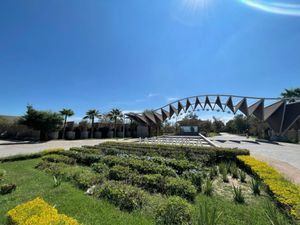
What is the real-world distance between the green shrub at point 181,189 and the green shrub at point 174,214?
122 centimetres

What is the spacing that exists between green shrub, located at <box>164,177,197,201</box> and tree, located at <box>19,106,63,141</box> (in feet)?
95.3

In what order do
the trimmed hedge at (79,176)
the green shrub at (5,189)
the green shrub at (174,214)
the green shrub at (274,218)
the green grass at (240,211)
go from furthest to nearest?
1. the trimmed hedge at (79,176)
2. the green shrub at (5,189)
3. the green grass at (240,211)
4. the green shrub at (174,214)
5. the green shrub at (274,218)

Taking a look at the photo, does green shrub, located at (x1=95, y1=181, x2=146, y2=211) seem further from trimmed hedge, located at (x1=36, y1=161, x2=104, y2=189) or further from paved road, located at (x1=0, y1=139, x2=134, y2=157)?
paved road, located at (x1=0, y1=139, x2=134, y2=157)

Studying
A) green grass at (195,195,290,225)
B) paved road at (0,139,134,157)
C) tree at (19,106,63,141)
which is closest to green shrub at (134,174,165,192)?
green grass at (195,195,290,225)

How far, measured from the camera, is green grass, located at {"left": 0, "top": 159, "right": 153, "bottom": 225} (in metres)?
4.09

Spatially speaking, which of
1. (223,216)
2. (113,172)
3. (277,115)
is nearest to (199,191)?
(223,216)

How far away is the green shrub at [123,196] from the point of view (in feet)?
15.6

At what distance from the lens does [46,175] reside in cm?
791

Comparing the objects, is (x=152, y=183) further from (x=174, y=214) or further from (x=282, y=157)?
(x=282, y=157)

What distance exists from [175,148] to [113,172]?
755cm

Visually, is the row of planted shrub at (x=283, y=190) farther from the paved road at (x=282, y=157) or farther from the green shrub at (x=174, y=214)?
the green shrub at (x=174, y=214)

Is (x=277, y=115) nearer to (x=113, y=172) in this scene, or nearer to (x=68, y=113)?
(x=113, y=172)

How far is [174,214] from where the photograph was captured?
3.98m

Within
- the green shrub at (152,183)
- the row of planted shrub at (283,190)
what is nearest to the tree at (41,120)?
the green shrub at (152,183)
